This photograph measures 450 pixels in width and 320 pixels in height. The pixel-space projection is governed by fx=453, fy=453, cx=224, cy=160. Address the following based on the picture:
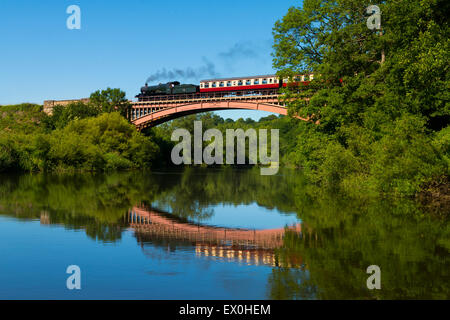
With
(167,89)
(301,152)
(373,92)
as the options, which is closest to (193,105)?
(167,89)

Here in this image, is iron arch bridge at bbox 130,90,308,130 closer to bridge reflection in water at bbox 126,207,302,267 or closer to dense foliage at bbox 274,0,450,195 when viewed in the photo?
dense foliage at bbox 274,0,450,195

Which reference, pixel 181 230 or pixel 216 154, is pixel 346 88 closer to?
pixel 181 230

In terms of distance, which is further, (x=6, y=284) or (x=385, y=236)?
(x=385, y=236)

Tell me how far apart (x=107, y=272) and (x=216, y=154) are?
3116 inches

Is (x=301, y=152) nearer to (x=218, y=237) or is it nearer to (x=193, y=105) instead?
(x=218, y=237)

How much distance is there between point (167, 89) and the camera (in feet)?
215

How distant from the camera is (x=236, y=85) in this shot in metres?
57.9

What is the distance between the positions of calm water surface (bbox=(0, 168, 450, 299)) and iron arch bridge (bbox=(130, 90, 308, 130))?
1520 inches

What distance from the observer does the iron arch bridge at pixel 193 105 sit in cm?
5500

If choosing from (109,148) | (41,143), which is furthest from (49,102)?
(41,143)

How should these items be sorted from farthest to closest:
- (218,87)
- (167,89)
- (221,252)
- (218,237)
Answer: (167,89) < (218,87) < (218,237) < (221,252)

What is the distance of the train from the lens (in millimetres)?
55094

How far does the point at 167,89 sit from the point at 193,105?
6997 millimetres

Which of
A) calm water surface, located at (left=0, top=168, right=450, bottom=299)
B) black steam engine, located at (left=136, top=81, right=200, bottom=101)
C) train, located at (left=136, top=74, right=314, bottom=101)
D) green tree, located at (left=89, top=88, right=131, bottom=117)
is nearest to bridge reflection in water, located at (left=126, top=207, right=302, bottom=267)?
calm water surface, located at (left=0, top=168, right=450, bottom=299)
